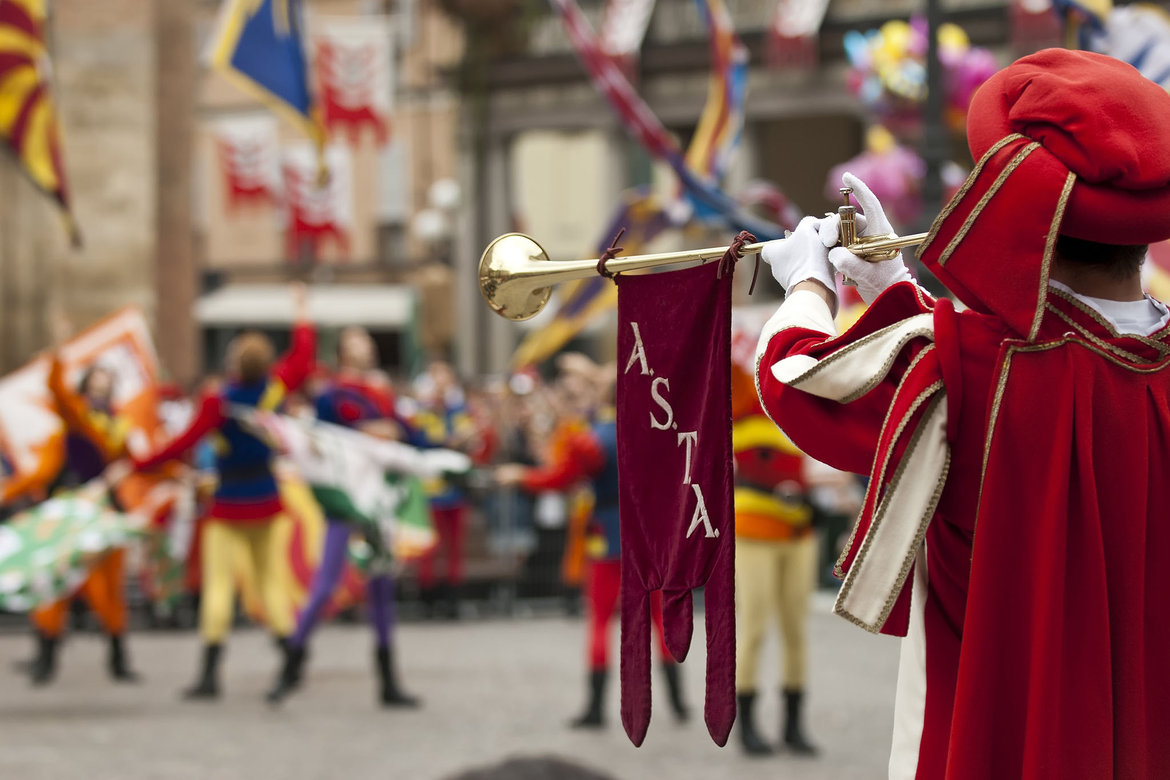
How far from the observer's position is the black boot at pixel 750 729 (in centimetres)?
737

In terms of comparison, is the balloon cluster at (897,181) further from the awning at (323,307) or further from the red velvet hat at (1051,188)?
the awning at (323,307)

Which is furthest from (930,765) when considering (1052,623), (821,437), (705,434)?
(705,434)

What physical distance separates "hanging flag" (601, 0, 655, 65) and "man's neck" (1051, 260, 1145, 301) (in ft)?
69.1

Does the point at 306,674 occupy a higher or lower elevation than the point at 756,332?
lower

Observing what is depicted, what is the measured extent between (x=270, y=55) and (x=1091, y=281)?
9228mm

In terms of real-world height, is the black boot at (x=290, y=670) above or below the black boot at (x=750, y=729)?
below

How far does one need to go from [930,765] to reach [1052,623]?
35 cm

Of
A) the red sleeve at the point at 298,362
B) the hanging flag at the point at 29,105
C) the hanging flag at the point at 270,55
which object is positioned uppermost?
→ the hanging flag at the point at 270,55

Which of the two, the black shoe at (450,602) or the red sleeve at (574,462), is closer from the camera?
the red sleeve at (574,462)

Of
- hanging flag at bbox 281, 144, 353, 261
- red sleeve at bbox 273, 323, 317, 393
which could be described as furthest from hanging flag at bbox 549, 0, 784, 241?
hanging flag at bbox 281, 144, 353, 261

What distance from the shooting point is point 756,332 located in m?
7.62

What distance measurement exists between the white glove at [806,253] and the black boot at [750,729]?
186 inches

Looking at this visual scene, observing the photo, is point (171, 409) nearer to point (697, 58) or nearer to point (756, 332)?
point (756, 332)

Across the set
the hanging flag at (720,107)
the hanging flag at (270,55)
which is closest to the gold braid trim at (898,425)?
the hanging flag at (270,55)
